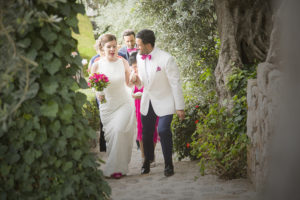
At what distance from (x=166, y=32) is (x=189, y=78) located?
1138 millimetres

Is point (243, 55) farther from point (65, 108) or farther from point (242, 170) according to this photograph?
point (65, 108)

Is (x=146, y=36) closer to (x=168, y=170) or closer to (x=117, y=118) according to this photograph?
(x=117, y=118)

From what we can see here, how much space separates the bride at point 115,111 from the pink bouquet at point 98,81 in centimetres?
17

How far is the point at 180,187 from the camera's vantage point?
4.93 meters

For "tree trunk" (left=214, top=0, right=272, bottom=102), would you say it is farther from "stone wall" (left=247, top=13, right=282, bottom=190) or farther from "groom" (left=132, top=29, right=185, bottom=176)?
"stone wall" (left=247, top=13, right=282, bottom=190)

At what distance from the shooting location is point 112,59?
6027 mm

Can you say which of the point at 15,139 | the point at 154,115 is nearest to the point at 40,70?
the point at 15,139

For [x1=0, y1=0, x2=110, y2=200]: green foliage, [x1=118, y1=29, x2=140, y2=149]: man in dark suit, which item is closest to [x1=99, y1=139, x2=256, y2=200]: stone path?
[x1=0, y1=0, x2=110, y2=200]: green foliage

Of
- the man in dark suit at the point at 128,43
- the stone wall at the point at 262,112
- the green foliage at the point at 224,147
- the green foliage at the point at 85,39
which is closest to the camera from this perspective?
the stone wall at the point at 262,112

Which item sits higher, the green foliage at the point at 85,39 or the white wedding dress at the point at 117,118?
the green foliage at the point at 85,39

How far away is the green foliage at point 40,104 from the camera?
259 cm

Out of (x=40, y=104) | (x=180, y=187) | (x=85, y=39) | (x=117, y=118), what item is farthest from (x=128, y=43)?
(x=85, y=39)

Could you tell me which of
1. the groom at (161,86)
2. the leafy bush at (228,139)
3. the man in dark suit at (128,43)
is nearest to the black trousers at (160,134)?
the groom at (161,86)

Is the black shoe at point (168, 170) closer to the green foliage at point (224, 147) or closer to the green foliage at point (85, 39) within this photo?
the green foliage at point (224, 147)
